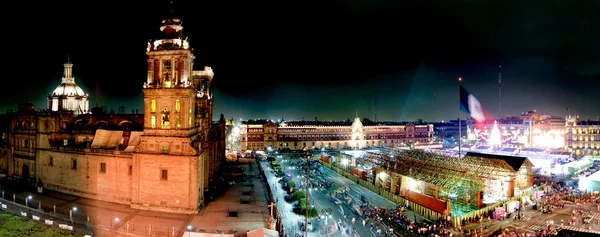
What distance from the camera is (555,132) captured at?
99750 millimetres

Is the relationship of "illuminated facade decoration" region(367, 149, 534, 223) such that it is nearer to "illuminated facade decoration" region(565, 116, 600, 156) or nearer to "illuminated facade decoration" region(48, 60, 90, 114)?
"illuminated facade decoration" region(48, 60, 90, 114)

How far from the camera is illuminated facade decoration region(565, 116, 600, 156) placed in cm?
9225

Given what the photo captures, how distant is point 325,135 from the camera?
4909 inches

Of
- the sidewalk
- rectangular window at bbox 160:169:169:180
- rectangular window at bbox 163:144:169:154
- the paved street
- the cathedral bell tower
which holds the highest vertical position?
the cathedral bell tower

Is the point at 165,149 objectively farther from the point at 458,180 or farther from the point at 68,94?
the point at 68,94


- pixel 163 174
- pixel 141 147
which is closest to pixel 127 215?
pixel 163 174

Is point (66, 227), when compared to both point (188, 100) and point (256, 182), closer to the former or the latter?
point (188, 100)

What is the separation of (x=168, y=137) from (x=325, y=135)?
92388mm

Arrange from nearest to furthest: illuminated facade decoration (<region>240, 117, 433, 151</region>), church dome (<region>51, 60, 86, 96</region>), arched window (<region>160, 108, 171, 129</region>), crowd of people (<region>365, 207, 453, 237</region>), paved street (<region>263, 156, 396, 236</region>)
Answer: crowd of people (<region>365, 207, 453, 237</region>)
paved street (<region>263, 156, 396, 236</region>)
arched window (<region>160, 108, 171, 129</region>)
church dome (<region>51, 60, 86, 96</region>)
illuminated facade decoration (<region>240, 117, 433, 151</region>)

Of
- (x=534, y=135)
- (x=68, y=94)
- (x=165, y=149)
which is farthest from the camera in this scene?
(x=534, y=135)

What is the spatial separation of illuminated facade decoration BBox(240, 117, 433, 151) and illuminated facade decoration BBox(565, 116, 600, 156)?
166 feet

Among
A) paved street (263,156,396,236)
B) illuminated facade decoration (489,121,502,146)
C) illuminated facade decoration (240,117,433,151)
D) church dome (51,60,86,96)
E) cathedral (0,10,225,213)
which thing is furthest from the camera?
illuminated facade decoration (240,117,433,151)

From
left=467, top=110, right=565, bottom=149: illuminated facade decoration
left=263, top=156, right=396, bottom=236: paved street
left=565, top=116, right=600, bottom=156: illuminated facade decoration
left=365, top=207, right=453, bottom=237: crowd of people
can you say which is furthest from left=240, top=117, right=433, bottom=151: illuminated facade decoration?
left=365, top=207, right=453, bottom=237: crowd of people

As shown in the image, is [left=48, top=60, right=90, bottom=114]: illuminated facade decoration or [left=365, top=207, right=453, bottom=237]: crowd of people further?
[left=48, top=60, right=90, bottom=114]: illuminated facade decoration
